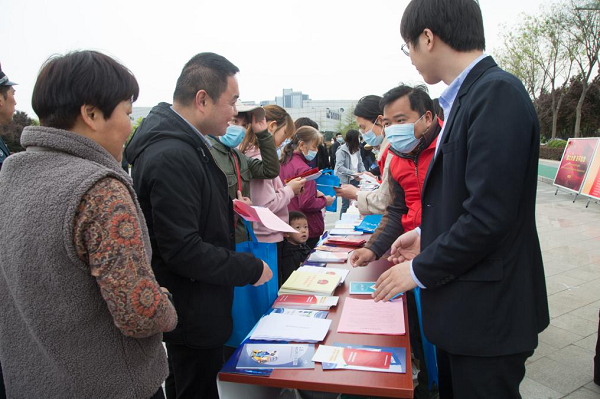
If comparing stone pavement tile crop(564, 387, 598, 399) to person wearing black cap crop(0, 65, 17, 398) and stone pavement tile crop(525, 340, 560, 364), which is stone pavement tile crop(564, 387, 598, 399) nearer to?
stone pavement tile crop(525, 340, 560, 364)

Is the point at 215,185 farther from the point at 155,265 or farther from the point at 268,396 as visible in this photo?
the point at 268,396

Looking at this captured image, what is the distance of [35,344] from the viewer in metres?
1.04

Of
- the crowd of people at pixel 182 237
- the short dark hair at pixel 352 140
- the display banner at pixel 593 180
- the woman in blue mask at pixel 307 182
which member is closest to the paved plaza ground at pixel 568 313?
the display banner at pixel 593 180

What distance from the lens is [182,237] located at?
1430mm

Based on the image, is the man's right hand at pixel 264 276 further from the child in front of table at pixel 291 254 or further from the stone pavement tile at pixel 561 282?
the stone pavement tile at pixel 561 282

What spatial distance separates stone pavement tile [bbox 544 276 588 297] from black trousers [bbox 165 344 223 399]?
12.0 feet

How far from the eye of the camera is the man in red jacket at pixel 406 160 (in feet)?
7.11

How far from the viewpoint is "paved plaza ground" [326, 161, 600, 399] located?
2527 millimetres

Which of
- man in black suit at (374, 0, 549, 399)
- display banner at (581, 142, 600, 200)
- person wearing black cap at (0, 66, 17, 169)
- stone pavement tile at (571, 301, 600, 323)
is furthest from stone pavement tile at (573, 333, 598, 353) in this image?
display banner at (581, 142, 600, 200)

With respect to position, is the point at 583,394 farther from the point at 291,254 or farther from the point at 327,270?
the point at 291,254

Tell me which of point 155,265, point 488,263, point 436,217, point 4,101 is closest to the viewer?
point 488,263

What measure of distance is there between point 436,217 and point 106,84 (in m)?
1.09

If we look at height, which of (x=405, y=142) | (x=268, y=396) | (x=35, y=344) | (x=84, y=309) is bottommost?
(x=268, y=396)

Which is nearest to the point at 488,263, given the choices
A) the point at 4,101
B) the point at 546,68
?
the point at 4,101
